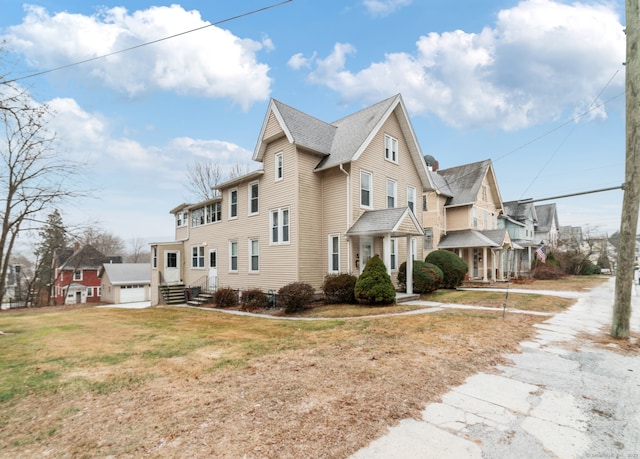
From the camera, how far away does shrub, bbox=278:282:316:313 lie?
1223 centimetres

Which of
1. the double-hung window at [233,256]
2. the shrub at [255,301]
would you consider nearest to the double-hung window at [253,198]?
the double-hung window at [233,256]

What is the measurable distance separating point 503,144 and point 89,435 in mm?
25242

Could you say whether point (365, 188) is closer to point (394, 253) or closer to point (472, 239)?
point (394, 253)

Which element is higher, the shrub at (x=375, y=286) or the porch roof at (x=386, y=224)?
the porch roof at (x=386, y=224)

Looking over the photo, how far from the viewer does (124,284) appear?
35875 mm

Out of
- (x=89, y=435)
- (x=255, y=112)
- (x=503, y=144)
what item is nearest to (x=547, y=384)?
(x=89, y=435)

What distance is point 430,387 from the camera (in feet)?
14.3

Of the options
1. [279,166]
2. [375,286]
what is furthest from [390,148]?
[375,286]

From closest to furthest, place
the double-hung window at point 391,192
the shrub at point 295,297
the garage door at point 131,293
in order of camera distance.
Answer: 1. the shrub at point 295,297
2. the double-hung window at point 391,192
3. the garage door at point 131,293

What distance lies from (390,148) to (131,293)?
1375 inches

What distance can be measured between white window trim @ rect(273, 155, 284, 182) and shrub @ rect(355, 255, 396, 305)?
20.9ft

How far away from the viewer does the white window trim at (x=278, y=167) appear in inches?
610

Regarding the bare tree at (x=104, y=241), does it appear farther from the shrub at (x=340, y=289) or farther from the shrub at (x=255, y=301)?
the shrub at (x=340, y=289)

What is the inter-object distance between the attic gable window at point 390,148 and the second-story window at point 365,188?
1.96 m
